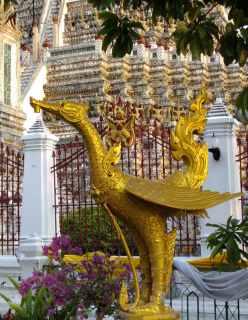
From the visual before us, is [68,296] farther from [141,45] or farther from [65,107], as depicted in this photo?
[141,45]

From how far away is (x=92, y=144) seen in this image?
4379 millimetres

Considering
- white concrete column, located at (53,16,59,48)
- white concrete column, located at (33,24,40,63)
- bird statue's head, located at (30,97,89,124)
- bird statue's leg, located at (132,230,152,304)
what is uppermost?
white concrete column, located at (53,16,59,48)

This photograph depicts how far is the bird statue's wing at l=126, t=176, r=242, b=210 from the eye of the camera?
4.14 m

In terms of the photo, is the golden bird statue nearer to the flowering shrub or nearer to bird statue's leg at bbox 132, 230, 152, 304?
bird statue's leg at bbox 132, 230, 152, 304

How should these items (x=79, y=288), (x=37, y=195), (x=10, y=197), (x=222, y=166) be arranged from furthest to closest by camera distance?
1. (x=10, y=197)
2. (x=37, y=195)
3. (x=222, y=166)
4. (x=79, y=288)

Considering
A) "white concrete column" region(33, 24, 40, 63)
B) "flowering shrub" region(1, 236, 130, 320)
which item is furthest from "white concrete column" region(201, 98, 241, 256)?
"white concrete column" region(33, 24, 40, 63)

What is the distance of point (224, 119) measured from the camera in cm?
783

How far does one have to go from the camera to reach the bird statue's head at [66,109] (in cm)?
422

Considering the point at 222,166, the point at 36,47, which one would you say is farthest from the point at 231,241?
the point at 36,47

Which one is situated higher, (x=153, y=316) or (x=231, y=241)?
(x=231, y=241)

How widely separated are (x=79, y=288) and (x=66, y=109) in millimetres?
1623

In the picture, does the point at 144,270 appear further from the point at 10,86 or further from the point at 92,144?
the point at 10,86

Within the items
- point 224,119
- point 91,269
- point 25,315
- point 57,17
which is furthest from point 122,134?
point 57,17

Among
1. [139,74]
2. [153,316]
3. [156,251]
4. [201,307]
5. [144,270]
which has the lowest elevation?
[201,307]
